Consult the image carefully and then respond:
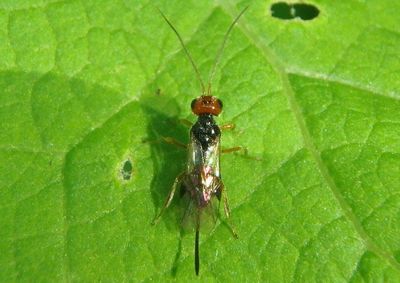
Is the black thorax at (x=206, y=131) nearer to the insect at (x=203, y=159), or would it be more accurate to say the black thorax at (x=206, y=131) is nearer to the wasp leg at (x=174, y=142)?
the insect at (x=203, y=159)

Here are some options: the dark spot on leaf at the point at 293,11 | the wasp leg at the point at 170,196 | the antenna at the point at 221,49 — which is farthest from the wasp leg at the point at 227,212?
the dark spot on leaf at the point at 293,11

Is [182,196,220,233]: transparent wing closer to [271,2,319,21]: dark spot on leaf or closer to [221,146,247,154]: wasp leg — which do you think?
[221,146,247,154]: wasp leg

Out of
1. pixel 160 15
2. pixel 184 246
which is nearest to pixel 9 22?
pixel 160 15

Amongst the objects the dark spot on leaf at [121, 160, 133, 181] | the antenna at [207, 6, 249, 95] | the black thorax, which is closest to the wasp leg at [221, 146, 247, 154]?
the black thorax

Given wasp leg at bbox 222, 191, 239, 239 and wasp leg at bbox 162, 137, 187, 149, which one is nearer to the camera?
wasp leg at bbox 222, 191, 239, 239

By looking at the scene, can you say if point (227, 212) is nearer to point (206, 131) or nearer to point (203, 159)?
point (203, 159)

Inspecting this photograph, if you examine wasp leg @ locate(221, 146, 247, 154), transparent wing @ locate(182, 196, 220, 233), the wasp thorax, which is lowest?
transparent wing @ locate(182, 196, 220, 233)

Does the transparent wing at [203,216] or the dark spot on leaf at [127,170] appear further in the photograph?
the dark spot on leaf at [127,170]
